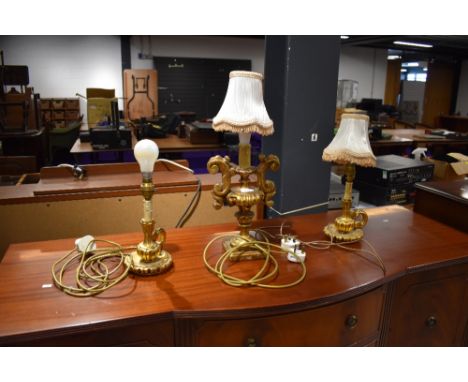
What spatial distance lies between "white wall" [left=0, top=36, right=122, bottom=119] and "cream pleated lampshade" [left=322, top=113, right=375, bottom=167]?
6565 millimetres

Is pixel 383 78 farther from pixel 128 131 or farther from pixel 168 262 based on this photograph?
pixel 168 262

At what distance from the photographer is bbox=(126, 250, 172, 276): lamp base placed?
39.9 inches

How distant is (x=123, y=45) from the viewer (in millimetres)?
6875

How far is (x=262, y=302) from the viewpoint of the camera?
0.91 m

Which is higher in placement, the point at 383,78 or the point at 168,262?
the point at 383,78

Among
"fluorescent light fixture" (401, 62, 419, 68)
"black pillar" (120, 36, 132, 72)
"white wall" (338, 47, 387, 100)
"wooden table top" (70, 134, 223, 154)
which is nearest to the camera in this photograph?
"wooden table top" (70, 134, 223, 154)

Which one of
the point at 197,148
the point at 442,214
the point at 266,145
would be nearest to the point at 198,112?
the point at 197,148

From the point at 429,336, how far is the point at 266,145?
1.64 m

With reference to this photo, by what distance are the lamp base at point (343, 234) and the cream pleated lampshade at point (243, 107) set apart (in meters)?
0.47

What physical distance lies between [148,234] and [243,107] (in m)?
0.44

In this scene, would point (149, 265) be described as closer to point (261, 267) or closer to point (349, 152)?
point (261, 267)

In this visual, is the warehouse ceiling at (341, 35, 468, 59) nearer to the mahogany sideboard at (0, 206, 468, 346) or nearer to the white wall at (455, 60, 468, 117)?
the white wall at (455, 60, 468, 117)

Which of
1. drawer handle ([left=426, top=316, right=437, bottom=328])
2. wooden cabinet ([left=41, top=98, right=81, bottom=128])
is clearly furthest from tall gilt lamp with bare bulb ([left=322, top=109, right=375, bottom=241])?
wooden cabinet ([left=41, top=98, right=81, bottom=128])

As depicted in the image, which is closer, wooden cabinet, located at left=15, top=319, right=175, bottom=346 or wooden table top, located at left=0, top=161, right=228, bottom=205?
wooden cabinet, located at left=15, top=319, right=175, bottom=346
